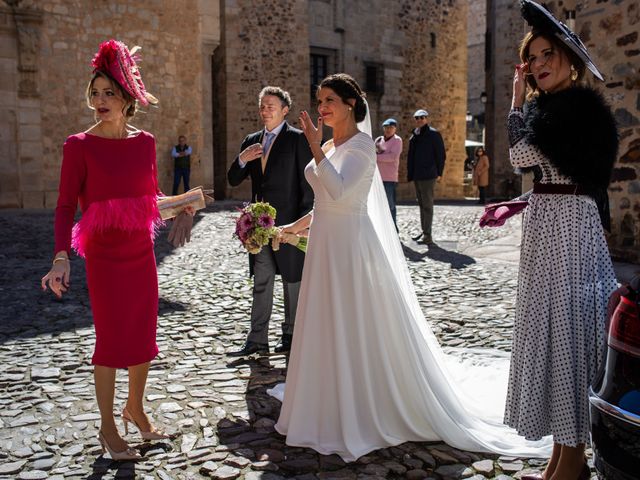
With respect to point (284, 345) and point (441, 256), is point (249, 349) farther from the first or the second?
point (441, 256)

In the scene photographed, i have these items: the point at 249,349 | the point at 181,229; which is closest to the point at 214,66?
the point at 249,349

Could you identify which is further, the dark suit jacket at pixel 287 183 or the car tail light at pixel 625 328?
the dark suit jacket at pixel 287 183

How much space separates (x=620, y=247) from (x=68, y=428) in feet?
22.7

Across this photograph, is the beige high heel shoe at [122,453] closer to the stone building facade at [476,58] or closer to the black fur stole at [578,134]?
the black fur stole at [578,134]

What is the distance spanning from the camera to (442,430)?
3430mm

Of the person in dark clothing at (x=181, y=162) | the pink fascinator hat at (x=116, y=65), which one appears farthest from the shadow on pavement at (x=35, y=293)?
the person in dark clothing at (x=181, y=162)

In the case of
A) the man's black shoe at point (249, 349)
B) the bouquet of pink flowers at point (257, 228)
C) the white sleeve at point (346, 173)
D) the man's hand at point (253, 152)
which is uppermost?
the man's hand at point (253, 152)

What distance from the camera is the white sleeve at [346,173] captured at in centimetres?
333

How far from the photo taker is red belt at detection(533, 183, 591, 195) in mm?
2830

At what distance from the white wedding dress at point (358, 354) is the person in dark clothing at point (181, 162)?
14.4 m

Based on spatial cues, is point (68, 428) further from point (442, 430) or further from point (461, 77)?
point (461, 77)

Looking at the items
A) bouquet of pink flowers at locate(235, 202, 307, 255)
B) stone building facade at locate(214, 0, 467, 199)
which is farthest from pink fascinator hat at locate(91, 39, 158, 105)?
stone building facade at locate(214, 0, 467, 199)

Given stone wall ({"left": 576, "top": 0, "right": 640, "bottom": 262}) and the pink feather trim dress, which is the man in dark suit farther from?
stone wall ({"left": 576, "top": 0, "right": 640, "bottom": 262})

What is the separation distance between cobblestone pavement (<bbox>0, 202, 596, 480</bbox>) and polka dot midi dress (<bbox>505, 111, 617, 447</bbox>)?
0.47m
